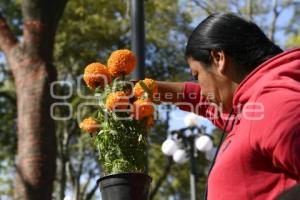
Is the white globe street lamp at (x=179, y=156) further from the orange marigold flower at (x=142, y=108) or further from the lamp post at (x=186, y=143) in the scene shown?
the orange marigold flower at (x=142, y=108)

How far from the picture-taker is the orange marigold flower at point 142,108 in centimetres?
242

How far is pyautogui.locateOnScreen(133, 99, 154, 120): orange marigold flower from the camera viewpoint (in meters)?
2.42

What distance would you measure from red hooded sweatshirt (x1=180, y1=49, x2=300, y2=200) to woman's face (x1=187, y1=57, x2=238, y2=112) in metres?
0.07

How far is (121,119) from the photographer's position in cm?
245

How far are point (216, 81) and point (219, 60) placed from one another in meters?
0.07

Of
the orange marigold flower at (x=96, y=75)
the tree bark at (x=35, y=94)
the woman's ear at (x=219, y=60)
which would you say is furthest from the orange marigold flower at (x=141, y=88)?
the tree bark at (x=35, y=94)

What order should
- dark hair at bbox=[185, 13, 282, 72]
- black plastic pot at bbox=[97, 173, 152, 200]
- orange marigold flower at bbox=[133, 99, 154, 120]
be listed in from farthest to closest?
1. orange marigold flower at bbox=[133, 99, 154, 120]
2. black plastic pot at bbox=[97, 173, 152, 200]
3. dark hair at bbox=[185, 13, 282, 72]

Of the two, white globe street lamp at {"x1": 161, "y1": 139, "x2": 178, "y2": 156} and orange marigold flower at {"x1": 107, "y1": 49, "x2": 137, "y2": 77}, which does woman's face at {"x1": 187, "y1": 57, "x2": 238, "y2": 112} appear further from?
white globe street lamp at {"x1": 161, "y1": 139, "x2": 178, "y2": 156}

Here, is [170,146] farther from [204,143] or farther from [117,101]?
[117,101]

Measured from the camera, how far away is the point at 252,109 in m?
1.74

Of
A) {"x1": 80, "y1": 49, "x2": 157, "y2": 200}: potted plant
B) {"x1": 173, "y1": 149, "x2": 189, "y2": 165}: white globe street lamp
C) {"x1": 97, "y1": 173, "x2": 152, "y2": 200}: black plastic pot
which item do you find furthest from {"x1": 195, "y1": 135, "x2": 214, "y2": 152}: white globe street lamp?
{"x1": 97, "y1": 173, "x2": 152, "y2": 200}: black plastic pot

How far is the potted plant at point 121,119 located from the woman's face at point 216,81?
0.44 metres

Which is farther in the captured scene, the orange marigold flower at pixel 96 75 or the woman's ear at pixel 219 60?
the orange marigold flower at pixel 96 75

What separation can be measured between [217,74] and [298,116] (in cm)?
42
